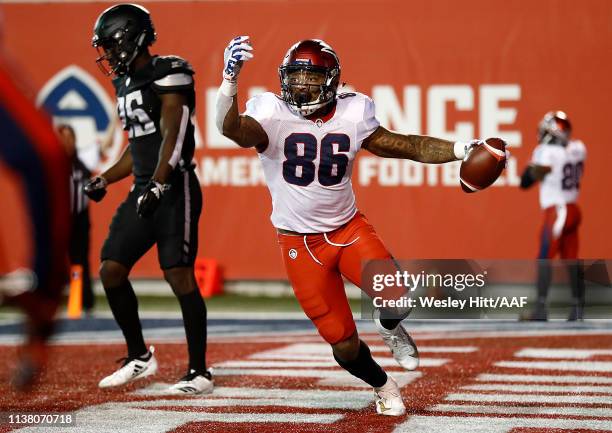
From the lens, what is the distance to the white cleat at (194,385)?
6.01 m

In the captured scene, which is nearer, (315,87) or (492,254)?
(315,87)

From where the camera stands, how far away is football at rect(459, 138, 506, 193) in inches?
207

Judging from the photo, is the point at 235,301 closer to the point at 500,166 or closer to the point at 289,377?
the point at 289,377

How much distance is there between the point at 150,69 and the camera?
6254 millimetres

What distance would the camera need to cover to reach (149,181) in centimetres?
617

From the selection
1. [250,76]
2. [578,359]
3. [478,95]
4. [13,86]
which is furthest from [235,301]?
[13,86]

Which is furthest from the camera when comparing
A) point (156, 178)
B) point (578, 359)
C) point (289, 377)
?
point (578, 359)

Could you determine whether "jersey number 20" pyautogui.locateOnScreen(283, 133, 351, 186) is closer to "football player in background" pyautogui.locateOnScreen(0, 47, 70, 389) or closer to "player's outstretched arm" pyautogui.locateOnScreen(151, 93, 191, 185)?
"player's outstretched arm" pyautogui.locateOnScreen(151, 93, 191, 185)

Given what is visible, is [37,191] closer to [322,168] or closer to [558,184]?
[322,168]

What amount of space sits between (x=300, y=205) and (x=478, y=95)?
252 inches

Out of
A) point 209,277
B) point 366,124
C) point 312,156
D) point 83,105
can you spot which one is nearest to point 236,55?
point 312,156

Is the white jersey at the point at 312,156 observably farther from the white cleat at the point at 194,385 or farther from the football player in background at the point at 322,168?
the white cleat at the point at 194,385

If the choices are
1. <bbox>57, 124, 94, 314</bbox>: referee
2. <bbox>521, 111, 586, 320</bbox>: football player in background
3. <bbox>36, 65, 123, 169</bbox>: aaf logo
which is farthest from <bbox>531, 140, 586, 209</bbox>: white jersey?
<bbox>36, 65, 123, 169</bbox>: aaf logo

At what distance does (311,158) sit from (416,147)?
0.46 meters
